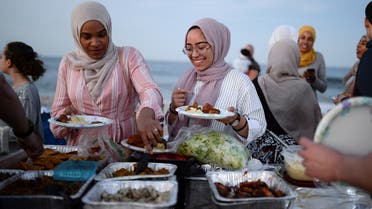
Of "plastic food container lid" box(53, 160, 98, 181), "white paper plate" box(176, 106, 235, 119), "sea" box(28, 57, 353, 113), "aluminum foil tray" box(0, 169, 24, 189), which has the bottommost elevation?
"sea" box(28, 57, 353, 113)

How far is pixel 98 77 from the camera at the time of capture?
8.25 ft

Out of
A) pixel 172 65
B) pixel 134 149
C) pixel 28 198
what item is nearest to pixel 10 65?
pixel 134 149

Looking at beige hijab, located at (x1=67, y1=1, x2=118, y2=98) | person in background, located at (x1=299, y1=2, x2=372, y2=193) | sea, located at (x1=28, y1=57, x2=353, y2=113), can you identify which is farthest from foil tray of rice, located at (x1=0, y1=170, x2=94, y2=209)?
sea, located at (x1=28, y1=57, x2=353, y2=113)

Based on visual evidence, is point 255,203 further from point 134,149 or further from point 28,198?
point 28,198

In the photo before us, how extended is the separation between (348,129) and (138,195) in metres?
0.85

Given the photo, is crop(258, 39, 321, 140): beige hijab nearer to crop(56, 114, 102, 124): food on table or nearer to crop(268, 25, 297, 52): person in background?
crop(268, 25, 297, 52): person in background

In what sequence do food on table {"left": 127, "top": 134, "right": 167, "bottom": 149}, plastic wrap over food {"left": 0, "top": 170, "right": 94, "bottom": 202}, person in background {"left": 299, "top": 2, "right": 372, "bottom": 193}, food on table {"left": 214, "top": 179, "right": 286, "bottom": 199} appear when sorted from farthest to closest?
food on table {"left": 127, "top": 134, "right": 167, "bottom": 149} < food on table {"left": 214, "top": 179, "right": 286, "bottom": 199} < plastic wrap over food {"left": 0, "top": 170, "right": 94, "bottom": 202} < person in background {"left": 299, "top": 2, "right": 372, "bottom": 193}

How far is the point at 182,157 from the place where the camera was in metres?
1.89

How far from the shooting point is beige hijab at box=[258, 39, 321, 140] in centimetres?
336

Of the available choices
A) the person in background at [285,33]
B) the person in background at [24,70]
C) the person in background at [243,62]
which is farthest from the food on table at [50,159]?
the person in background at [243,62]

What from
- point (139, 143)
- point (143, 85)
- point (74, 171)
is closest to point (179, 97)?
point (143, 85)

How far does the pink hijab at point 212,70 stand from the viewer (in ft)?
8.38

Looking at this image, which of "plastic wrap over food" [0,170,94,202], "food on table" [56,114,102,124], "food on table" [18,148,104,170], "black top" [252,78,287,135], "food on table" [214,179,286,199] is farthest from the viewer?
"black top" [252,78,287,135]

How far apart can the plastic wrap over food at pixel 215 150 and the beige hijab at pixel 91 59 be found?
2.67 ft
